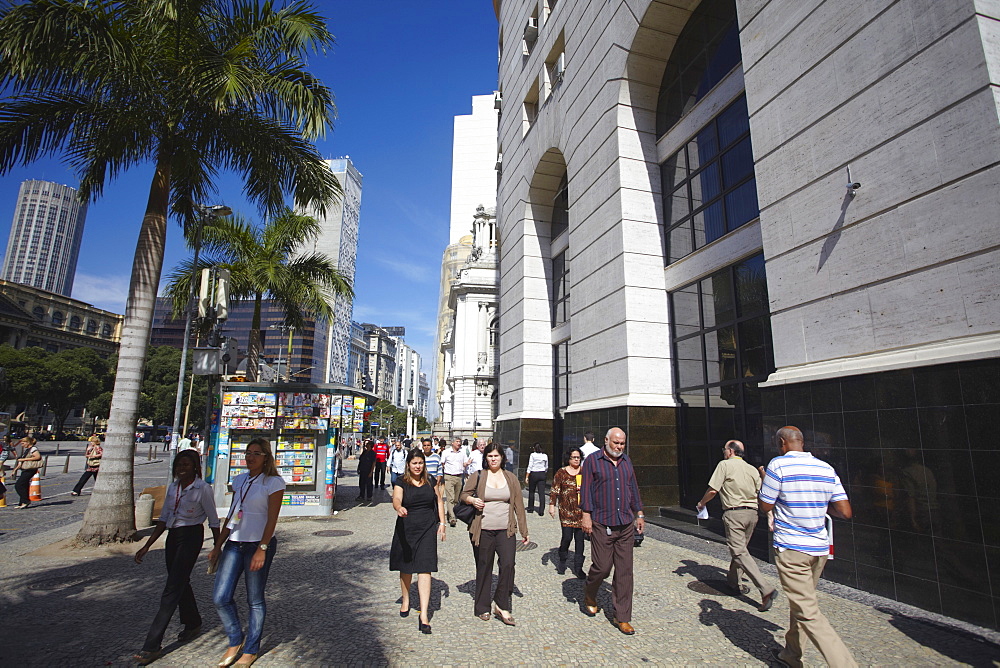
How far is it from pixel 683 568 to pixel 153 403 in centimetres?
6536

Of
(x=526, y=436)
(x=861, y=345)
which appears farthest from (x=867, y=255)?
(x=526, y=436)

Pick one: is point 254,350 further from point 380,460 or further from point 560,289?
point 560,289

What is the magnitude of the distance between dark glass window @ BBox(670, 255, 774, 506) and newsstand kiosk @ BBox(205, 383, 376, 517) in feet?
26.4

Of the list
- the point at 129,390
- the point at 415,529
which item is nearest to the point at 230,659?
the point at 415,529

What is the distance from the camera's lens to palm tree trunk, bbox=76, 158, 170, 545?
8609 mm

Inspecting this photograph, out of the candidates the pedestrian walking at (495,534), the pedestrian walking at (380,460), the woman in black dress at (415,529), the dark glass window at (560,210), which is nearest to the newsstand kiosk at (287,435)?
the pedestrian walking at (380,460)

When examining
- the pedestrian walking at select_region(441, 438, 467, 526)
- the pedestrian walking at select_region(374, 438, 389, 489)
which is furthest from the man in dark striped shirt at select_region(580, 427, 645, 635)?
the pedestrian walking at select_region(374, 438, 389, 489)

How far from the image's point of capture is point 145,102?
30.3 feet

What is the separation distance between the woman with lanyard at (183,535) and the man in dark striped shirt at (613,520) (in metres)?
3.62

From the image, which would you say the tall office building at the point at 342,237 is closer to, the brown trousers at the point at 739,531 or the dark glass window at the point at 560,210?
the dark glass window at the point at 560,210

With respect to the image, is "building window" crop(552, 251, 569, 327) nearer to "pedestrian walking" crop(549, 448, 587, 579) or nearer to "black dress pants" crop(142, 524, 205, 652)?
"pedestrian walking" crop(549, 448, 587, 579)

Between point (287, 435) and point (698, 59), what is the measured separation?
13433mm

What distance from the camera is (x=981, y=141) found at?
549 cm

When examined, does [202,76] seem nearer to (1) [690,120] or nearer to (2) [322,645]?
(2) [322,645]
